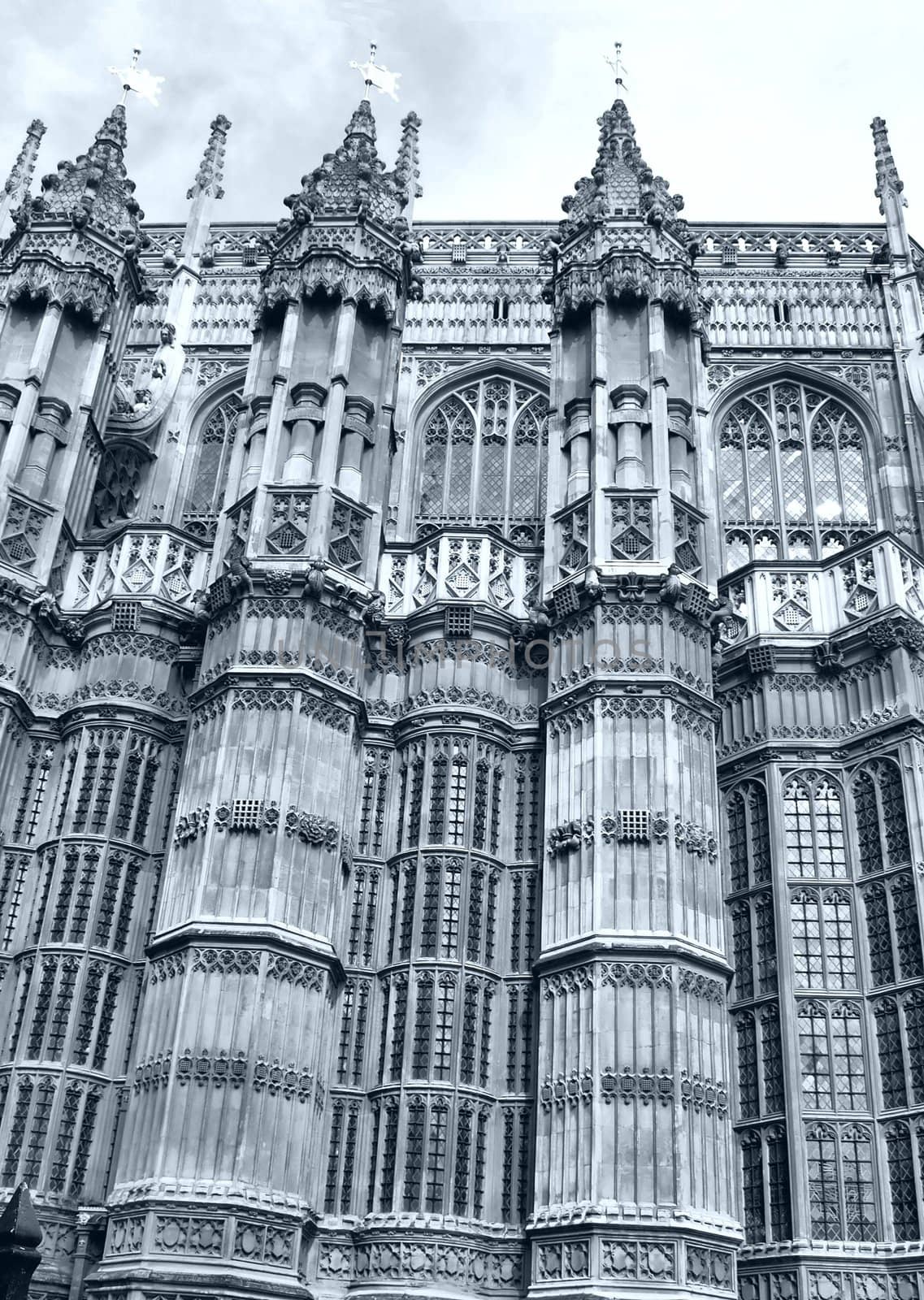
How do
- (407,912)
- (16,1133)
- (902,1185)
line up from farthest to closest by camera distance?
(407,912)
(16,1133)
(902,1185)

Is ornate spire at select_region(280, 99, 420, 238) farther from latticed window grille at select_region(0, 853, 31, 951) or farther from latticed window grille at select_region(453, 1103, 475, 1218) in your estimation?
latticed window grille at select_region(453, 1103, 475, 1218)

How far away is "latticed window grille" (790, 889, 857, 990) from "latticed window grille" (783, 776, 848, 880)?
15.8 inches

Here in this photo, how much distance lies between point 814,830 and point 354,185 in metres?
15.6

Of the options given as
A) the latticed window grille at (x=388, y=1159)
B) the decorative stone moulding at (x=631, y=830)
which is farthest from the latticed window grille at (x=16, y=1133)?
the decorative stone moulding at (x=631, y=830)

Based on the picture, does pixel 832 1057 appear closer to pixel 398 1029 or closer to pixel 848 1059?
pixel 848 1059

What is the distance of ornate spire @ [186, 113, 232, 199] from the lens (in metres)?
34.2

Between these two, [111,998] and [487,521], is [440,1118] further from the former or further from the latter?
[487,521]

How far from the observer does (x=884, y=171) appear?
32.9 meters

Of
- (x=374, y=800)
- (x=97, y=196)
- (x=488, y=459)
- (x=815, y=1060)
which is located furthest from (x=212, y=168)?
(x=815, y=1060)

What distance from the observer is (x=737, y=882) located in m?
21.4

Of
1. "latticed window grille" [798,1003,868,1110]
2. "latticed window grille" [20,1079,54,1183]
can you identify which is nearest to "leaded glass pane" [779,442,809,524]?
"latticed window grille" [798,1003,868,1110]

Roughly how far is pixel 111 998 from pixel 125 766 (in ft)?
12.4

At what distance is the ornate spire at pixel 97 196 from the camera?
26823mm

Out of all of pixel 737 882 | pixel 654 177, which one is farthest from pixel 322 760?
pixel 654 177
